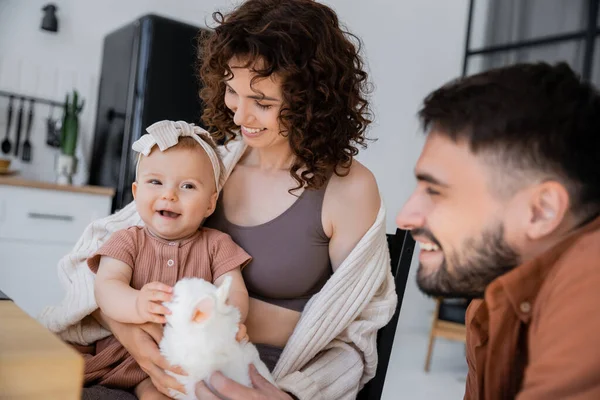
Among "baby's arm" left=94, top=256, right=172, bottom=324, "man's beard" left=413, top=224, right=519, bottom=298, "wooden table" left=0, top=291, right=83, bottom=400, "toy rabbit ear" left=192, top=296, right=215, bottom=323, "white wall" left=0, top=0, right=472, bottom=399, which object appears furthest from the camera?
"white wall" left=0, top=0, right=472, bottom=399

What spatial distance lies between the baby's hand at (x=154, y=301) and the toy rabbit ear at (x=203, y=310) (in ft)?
0.28

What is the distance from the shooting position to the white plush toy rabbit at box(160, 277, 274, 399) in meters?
0.92

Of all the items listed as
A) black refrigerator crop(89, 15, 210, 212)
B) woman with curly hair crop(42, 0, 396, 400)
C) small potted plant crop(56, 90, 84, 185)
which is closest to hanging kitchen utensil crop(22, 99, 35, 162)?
small potted plant crop(56, 90, 84, 185)

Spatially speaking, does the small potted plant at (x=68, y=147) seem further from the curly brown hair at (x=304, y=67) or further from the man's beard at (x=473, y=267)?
the man's beard at (x=473, y=267)

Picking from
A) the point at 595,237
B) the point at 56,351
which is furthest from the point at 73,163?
the point at 595,237

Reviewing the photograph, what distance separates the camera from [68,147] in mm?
3209

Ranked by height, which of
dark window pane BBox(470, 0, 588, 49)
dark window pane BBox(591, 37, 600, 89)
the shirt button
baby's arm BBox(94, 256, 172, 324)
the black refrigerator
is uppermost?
dark window pane BBox(470, 0, 588, 49)

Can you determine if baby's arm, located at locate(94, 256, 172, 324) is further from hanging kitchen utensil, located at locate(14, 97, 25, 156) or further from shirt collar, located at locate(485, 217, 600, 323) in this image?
hanging kitchen utensil, located at locate(14, 97, 25, 156)

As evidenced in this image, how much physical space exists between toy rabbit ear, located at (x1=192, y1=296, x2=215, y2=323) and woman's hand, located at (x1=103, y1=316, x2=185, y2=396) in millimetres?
129

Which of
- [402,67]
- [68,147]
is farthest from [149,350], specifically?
[402,67]

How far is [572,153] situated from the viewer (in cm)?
67

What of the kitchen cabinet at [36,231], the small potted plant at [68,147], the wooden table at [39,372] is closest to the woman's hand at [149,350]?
the wooden table at [39,372]

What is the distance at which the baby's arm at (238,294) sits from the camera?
1.19 m

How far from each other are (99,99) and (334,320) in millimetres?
2699
